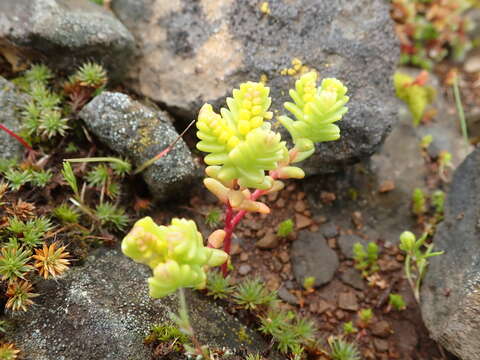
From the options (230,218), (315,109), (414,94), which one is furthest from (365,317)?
(414,94)

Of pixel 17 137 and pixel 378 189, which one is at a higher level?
pixel 378 189

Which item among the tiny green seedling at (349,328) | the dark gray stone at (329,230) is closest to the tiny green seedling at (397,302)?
the tiny green seedling at (349,328)

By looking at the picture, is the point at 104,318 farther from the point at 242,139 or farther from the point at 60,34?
the point at 60,34

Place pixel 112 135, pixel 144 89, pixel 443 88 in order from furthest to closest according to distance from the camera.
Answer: pixel 443 88 → pixel 144 89 → pixel 112 135

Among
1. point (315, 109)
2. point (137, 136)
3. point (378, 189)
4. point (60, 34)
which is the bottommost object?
point (137, 136)

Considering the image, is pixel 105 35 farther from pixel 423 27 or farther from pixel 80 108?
pixel 423 27

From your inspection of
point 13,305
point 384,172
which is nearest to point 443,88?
point 384,172

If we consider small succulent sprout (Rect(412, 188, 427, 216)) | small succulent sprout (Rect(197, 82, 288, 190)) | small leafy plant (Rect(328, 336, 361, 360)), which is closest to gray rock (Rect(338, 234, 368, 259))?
small succulent sprout (Rect(412, 188, 427, 216))
